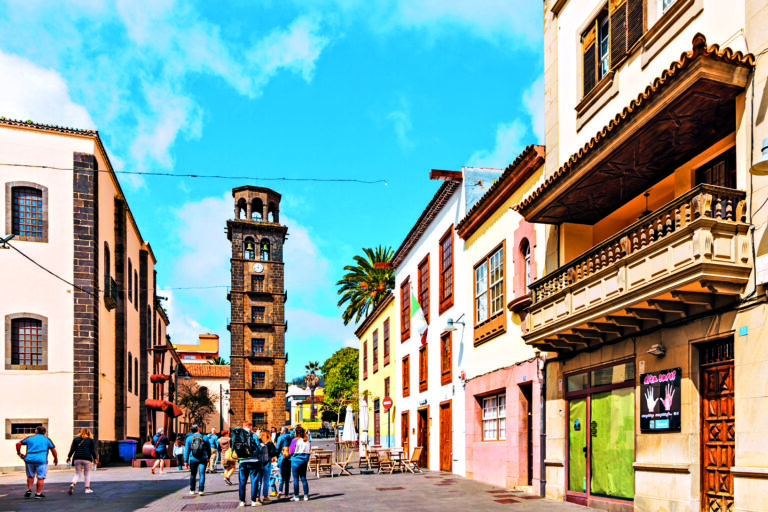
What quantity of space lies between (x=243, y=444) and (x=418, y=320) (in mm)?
14190

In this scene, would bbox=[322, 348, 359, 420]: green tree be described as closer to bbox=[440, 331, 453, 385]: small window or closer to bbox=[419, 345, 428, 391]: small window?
bbox=[419, 345, 428, 391]: small window

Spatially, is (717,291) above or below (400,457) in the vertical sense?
above

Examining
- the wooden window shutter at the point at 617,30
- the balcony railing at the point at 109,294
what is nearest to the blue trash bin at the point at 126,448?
the balcony railing at the point at 109,294

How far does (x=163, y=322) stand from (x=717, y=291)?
6340 cm

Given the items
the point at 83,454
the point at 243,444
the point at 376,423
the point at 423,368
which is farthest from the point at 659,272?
the point at 376,423

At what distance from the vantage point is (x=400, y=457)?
26016mm

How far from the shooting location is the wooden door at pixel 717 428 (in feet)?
32.9

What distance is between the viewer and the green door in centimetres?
1461

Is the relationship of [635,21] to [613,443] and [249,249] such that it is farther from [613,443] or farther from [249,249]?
[249,249]

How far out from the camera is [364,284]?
5256 centimetres

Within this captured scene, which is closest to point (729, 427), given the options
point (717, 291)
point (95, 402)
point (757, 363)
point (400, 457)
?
point (757, 363)

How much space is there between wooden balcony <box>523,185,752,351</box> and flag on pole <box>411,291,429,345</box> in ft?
46.4

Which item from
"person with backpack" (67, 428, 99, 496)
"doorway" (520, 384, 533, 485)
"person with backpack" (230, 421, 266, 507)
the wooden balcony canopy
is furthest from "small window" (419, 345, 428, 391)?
the wooden balcony canopy

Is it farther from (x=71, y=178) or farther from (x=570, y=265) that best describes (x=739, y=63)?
(x=71, y=178)
